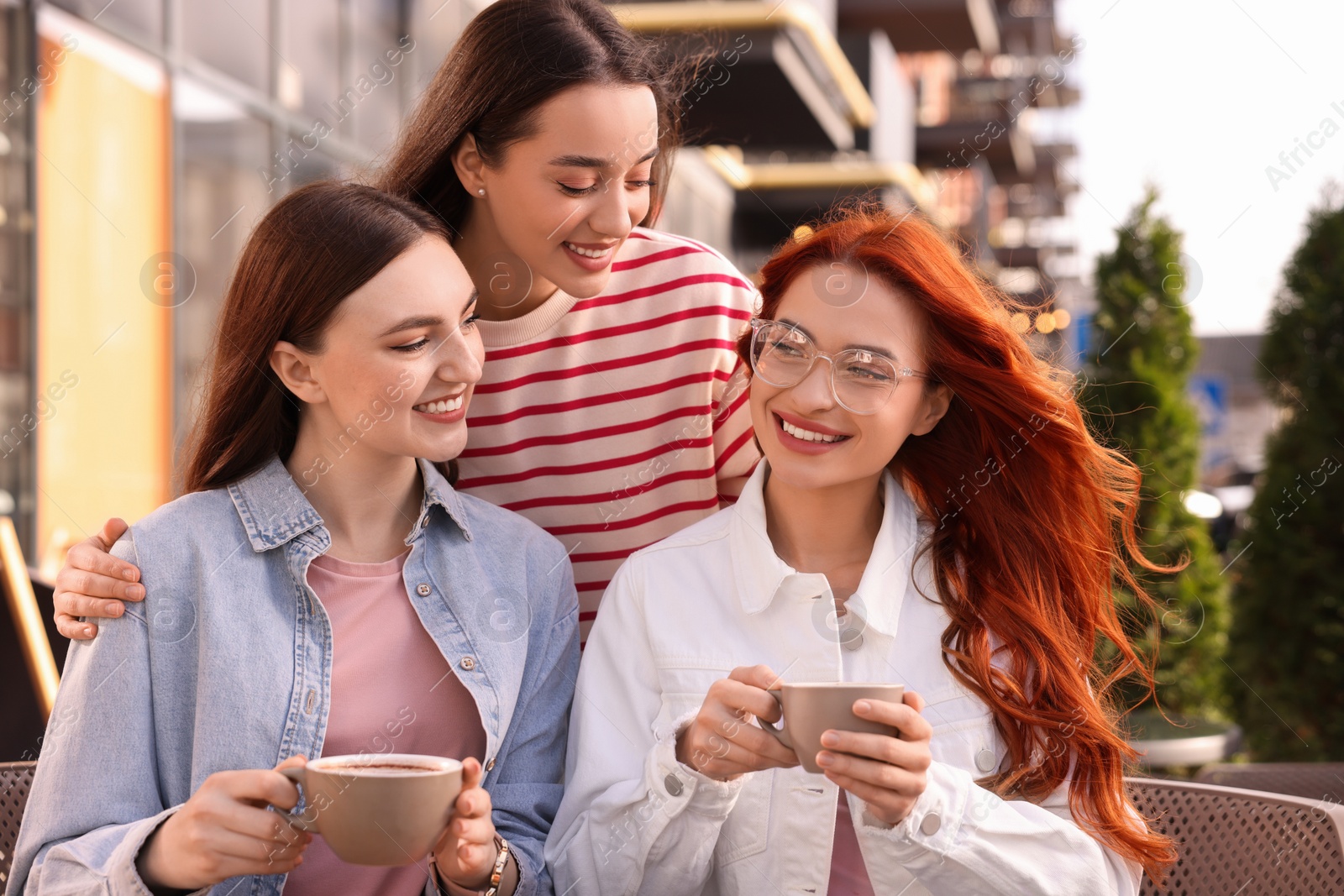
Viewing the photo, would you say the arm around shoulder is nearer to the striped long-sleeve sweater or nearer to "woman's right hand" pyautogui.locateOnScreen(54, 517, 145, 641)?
"woman's right hand" pyautogui.locateOnScreen(54, 517, 145, 641)

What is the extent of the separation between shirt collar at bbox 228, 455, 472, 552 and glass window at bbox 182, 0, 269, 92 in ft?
14.7

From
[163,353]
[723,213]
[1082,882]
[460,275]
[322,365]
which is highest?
[460,275]

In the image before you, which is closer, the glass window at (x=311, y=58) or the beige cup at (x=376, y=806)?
the beige cup at (x=376, y=806)

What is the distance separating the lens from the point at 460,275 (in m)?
2.16

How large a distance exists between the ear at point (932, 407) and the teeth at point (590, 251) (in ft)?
2.30

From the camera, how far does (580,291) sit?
2557 millimetres

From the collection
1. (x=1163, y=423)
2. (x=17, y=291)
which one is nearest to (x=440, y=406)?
(x=17, y=291)

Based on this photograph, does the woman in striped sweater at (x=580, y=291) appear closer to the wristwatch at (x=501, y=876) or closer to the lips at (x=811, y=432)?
the lips at (x=811, y=432)

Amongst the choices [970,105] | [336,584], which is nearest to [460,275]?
[336,584]

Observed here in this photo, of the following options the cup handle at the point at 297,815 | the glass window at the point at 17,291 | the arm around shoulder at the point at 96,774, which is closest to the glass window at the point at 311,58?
the glass window at the point at 17,291

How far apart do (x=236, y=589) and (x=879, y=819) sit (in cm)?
102

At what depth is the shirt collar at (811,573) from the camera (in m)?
2.14

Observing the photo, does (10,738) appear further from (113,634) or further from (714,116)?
(714,116)

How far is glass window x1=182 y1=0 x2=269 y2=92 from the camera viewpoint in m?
5.99
